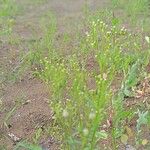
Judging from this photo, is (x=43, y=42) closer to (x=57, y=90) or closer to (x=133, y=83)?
(x=133, y=83)

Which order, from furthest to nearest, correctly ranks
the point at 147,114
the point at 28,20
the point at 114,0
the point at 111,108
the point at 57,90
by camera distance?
1. the point at 28,20
2. the point at 114,0
3. the point at 111,108
4. the point at 147,114
5. the point at 57,90

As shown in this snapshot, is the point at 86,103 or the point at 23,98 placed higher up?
the point at 86,103

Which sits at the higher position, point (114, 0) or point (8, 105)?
point (114, 0)

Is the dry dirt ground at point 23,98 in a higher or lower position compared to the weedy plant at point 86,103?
lower

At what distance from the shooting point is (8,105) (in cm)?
389

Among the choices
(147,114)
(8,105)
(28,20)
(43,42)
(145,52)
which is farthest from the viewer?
(28,20)

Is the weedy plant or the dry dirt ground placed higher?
the weedy plant

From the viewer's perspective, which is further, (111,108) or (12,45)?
(12,45)

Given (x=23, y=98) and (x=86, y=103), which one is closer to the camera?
(x=86, y=103)

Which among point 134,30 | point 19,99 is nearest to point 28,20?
point 134,30

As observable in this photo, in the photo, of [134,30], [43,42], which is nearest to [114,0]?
[134,30]

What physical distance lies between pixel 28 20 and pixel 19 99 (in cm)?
257

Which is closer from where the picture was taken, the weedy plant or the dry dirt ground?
the weedy plant

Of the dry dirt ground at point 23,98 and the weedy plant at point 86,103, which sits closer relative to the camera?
the weedy plant at point 86,103
